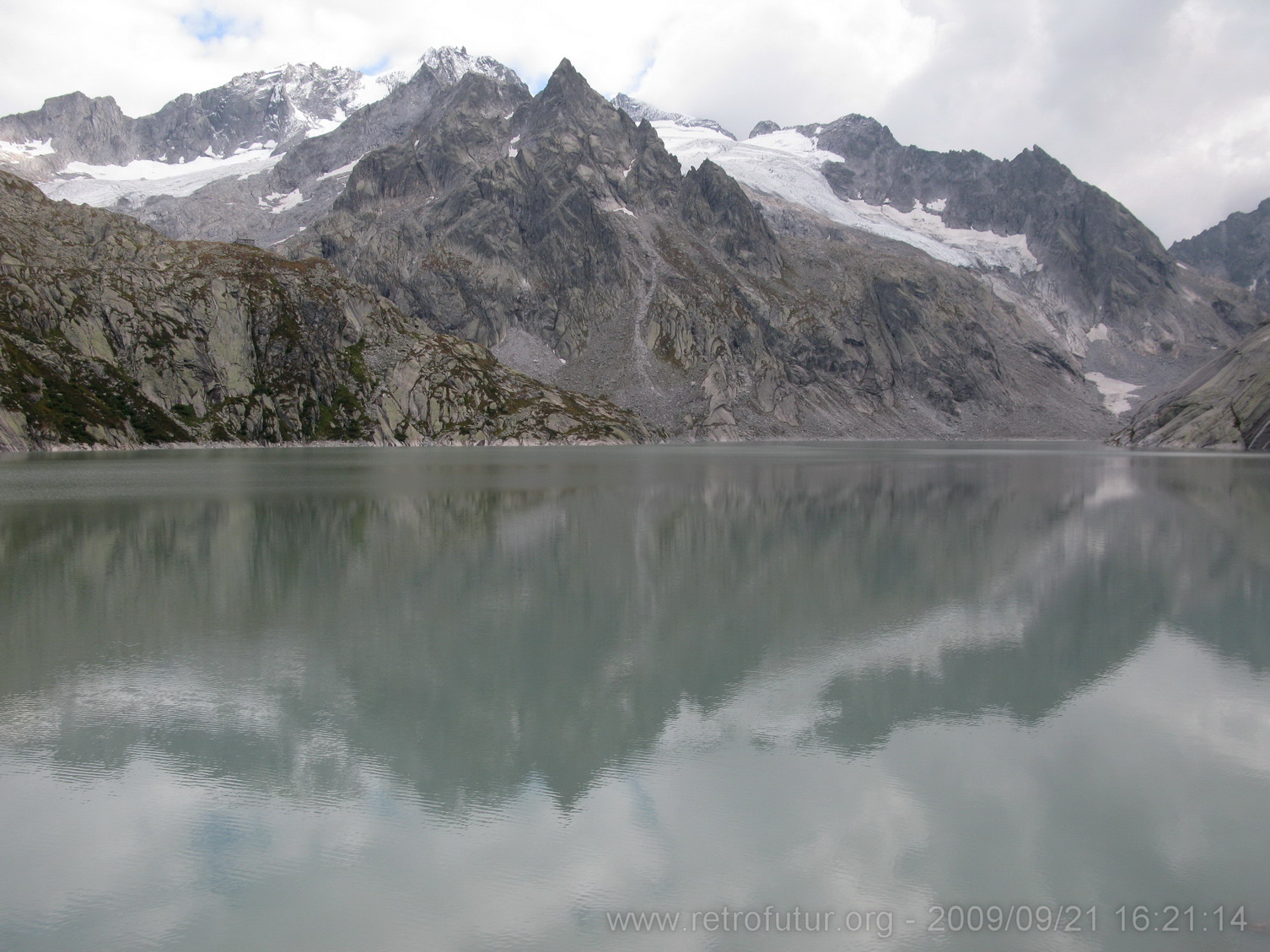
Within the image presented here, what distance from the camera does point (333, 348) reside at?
188875mm

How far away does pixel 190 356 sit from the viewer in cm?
16438

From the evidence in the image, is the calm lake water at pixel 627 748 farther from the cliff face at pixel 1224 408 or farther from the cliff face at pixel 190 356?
the cliff face at pixel 1224 408

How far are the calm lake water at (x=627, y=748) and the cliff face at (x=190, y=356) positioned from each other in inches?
4767

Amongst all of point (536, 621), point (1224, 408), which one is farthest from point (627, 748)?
point (1224, 408)

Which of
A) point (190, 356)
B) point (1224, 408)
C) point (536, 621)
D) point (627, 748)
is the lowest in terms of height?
point (627, 748)

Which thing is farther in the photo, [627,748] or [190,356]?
[190,356]

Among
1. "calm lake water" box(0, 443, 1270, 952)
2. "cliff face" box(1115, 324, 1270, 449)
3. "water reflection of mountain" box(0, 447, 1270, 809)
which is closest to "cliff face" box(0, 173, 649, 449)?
"water reflection of mountain" box(0, 447, 1270, 809)

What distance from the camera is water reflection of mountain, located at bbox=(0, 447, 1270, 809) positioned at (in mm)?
15289

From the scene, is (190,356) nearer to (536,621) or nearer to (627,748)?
(536,621)

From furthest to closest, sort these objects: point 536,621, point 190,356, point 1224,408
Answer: point 190,356
point 1224,408
point 536,621

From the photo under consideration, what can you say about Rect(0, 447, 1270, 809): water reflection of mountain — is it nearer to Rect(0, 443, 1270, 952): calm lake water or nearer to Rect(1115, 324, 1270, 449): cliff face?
Rect(0, 443, 1270, 952): calm lake water

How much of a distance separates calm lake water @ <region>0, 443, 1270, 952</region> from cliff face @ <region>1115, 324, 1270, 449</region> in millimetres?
128281

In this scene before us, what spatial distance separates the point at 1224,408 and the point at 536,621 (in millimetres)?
163327

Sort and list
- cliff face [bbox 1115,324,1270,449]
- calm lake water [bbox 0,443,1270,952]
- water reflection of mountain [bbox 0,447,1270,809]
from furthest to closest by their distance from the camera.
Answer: cliff face [bbox 1115,324,1270,449]
water reflection of mountain [bbox 0,447,1270,809]
calm lake water [bbox 0,443,1270,952]
